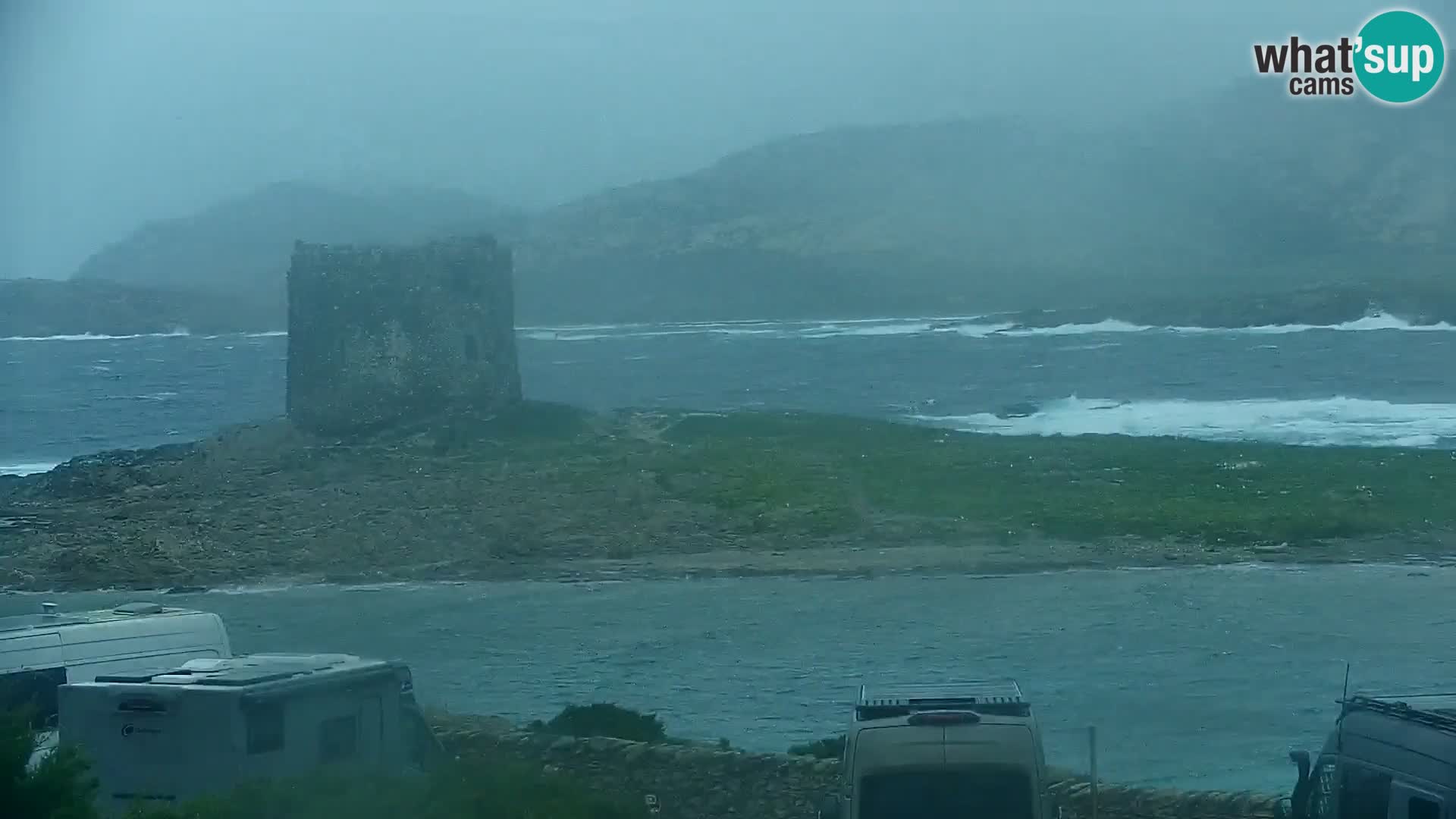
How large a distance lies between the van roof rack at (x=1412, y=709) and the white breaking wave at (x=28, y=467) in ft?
89.0

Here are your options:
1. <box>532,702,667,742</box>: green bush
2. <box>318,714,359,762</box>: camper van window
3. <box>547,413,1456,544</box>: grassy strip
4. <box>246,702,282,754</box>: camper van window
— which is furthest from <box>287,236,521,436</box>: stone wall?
<box>246,702,282,754</box>: camper van window

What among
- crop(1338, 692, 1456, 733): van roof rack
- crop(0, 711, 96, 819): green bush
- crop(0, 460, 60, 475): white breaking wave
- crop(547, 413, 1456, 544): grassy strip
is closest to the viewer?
crop(0, 711, 96, 819): green bush

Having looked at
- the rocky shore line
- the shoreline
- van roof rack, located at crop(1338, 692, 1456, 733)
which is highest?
van roof rack, located at crop(1338, 692, 1456, 733)

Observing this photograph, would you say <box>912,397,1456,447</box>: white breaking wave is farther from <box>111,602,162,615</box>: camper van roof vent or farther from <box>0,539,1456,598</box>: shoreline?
<box>111,602,162,615</box>: camper van roof vent

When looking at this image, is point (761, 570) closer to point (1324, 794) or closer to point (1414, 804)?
point (1324, 794)

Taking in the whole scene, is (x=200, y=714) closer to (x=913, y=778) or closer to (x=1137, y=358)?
(x=913, y=778)

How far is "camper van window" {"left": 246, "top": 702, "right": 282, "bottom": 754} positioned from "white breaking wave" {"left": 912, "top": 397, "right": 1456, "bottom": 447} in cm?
2555

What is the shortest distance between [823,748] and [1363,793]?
13.4ft

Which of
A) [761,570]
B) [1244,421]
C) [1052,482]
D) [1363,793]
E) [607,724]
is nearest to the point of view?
[1363,793]

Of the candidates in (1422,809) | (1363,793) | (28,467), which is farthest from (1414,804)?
(28,467)

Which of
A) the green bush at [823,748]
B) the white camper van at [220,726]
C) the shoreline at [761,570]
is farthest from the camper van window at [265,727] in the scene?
the shoreline at [761,570]

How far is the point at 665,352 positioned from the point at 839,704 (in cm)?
3687

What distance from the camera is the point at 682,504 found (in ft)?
86.5

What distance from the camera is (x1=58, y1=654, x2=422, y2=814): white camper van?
21.9ft
